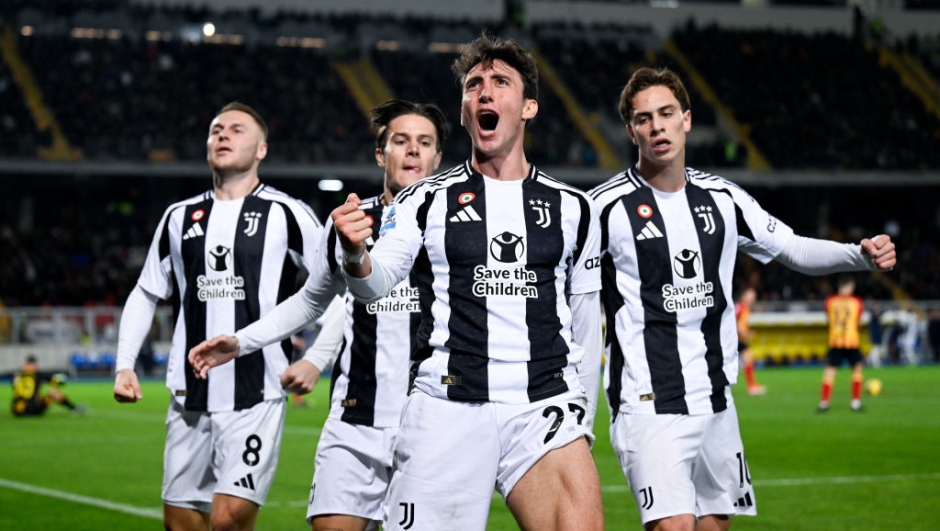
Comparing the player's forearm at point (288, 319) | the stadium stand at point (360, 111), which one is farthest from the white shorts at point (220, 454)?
the stadium stand at point (360, 111)

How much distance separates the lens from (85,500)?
36.1 ft

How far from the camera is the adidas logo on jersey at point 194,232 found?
21.7ft

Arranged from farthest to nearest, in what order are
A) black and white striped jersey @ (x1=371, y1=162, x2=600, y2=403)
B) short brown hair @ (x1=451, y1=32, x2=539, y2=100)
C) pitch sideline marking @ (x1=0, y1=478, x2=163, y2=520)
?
pitch sideline marking @ (x1=0, y1=478, x2=163, y2=520), short brown hair @ (x1=451, y1=32, x2=539, y2=100), black and white striped jersey @ (x1=371, y1=162, x2=600, y2=403)

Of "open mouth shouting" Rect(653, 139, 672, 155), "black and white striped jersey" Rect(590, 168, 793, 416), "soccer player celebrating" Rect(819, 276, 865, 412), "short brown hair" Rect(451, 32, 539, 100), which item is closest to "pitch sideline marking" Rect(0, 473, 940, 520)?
"black and white striped jersey" Rect(590, 168, 793, 416)

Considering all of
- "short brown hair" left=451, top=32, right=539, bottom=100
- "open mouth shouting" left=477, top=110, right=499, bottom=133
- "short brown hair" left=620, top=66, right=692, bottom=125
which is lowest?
"open mouth shouting" left=477, top=110, right=499, bottom=133

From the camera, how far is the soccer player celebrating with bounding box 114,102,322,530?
6.30 metres

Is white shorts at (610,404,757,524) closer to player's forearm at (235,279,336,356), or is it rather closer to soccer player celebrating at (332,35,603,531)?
soccer player celebrating at (332,35,603,531)

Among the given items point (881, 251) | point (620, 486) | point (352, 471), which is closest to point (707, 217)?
point (881, 251)

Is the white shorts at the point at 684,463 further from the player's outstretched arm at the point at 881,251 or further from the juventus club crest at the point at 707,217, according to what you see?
the player's outstretched arm at the point at 881,251

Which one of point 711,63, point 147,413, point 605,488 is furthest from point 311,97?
point 605,488

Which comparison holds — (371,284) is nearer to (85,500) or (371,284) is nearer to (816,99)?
(85,500)

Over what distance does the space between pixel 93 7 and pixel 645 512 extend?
39.4 m

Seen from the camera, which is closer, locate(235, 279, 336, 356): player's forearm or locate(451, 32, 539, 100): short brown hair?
locate(451, 32, 539, 100): short brown hair

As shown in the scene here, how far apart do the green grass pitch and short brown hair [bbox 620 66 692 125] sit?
4.16m
